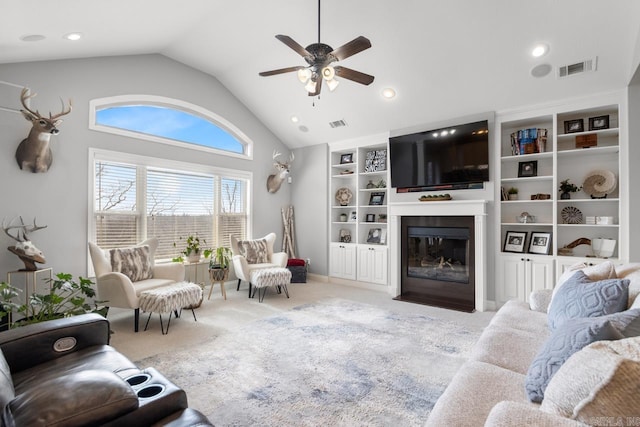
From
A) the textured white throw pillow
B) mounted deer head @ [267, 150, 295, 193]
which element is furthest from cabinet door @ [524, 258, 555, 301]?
mounted deer head @ [267, 150, 295, 193]

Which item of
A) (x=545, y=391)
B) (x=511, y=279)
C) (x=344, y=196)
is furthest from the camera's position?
(x=344, y=196)

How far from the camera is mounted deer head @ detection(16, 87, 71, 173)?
329 cm

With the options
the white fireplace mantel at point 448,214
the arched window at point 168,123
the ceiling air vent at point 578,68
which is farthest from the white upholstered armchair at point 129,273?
the ceiling air vent at point 578,68

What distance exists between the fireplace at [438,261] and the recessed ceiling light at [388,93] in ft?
6.16

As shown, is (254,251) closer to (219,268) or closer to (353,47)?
(219,268)

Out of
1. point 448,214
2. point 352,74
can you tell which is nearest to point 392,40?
point 352,74

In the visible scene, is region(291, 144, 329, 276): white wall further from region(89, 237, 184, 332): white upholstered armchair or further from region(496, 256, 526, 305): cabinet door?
region(496, 256, 526, 305): cabinet door

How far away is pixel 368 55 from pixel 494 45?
1445mm

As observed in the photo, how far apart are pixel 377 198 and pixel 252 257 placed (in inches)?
96.6

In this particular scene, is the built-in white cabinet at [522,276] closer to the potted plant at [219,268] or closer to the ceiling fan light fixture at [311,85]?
the ceiling fan light fixture at [311,85]

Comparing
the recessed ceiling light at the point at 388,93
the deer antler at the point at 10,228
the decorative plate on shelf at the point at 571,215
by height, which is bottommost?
the deer antler at the point at 10,228

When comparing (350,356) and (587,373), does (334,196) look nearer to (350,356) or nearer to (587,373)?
(350,356)

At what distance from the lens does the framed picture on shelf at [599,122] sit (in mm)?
3826

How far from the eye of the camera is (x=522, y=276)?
421 centimetres
